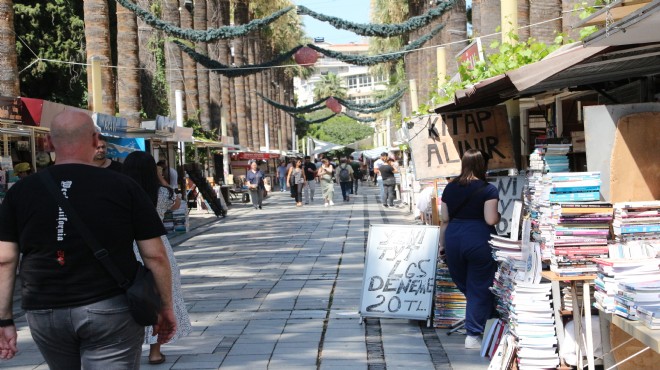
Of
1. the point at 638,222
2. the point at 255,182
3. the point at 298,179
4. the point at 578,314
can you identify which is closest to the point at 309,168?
the point at 298,179

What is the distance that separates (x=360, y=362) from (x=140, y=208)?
145 inches

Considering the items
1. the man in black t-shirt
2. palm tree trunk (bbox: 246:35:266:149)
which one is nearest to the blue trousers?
the man in black t-shirt

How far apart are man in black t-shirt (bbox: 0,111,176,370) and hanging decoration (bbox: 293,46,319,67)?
22.9 meters

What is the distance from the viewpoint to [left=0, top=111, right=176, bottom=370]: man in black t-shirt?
12.9 ft

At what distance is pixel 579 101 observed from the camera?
1212 cm

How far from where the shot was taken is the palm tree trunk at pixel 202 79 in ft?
123

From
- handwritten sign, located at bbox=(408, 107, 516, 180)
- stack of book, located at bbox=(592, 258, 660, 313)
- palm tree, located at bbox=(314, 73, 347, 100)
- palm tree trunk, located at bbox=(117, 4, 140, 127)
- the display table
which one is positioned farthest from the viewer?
palm tree, located at bbox=(314, 73, 347, 100)

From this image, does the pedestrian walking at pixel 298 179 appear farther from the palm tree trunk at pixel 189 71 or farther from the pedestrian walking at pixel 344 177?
the palm tree trunk at pixel 189 71

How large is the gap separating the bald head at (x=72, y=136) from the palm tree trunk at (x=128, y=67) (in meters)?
19.7

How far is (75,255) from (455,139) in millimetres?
6937

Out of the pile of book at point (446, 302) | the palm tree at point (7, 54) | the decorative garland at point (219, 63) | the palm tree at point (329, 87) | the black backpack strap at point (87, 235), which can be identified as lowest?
the pile of book at point (446, 302)

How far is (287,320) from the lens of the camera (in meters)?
9.39


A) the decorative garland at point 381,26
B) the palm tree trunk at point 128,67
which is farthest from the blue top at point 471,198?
the palm tree trunk at point 128,67

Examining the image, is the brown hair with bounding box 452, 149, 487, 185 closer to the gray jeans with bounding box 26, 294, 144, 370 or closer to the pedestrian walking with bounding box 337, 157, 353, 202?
the gray jeans with bounding box 26, 294, 144, 370
